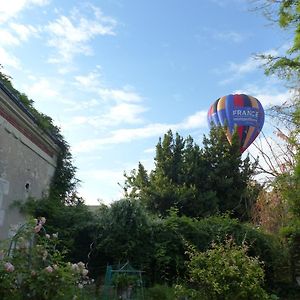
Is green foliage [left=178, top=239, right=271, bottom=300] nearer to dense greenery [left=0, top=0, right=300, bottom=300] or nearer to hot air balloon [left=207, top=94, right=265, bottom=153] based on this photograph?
dense greenery [left=0, top=0, right=300, bottom=300]

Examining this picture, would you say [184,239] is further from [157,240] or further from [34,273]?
[34,273]

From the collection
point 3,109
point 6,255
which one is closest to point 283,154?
point 3,109

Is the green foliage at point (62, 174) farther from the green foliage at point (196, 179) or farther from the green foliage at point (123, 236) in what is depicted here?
the green foliage at point (196, 179)

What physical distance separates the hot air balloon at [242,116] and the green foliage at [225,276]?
18.3 m

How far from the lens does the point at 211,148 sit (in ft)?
87.9

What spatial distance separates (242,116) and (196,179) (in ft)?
17.6

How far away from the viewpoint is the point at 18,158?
1073 centimetres

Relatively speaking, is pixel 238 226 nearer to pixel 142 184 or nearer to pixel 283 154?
pixel 283 154

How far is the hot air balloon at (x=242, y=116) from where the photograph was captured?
2647 cm

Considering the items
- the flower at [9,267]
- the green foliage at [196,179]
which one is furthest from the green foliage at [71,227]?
the green foliage at [196,179]

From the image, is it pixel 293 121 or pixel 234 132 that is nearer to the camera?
pixel 293 121

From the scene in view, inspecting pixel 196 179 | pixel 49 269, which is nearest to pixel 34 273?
pixel 49 269

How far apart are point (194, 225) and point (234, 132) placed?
14.2 metres

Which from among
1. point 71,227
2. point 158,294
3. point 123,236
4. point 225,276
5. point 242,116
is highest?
point 242,116
